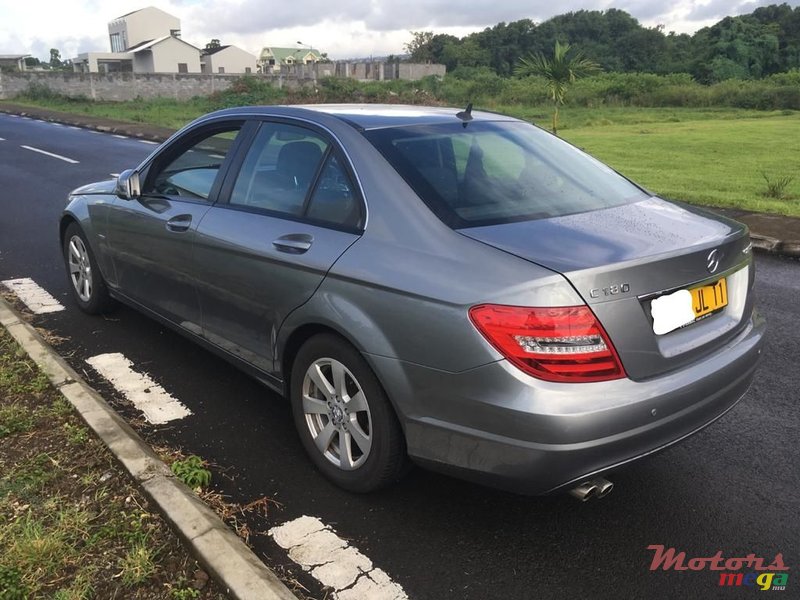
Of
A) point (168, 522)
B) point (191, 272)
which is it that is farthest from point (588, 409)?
point (191, 272)

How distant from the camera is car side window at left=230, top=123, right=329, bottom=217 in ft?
11.0

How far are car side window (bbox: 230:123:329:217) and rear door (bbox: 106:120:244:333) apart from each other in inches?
8.6

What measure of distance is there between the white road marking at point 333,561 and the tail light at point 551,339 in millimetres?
949

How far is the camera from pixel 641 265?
2.51 metres

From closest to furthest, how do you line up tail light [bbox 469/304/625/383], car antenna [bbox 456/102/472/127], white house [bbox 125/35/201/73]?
tail light [bbox 469/304/625/383] < car antenna [bbox 456/102/472/127] < white house [bbox 125/35/201/73]

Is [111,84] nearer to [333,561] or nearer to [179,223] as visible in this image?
[179,223]

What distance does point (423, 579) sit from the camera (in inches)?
102

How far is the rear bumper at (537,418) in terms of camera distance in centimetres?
238

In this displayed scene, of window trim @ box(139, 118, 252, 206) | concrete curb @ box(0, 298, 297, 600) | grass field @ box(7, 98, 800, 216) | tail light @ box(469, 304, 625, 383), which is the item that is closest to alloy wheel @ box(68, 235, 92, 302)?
window trim @ box(139, 118, 252, 206)

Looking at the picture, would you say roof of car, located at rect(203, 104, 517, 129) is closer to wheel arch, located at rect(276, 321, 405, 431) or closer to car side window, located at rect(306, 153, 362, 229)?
car side window, located at rect(306, 153, 362, 229)

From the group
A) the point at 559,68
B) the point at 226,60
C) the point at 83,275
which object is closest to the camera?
the point at 83,275

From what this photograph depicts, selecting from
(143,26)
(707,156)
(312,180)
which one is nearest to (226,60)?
(143,26)

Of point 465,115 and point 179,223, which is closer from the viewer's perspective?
point 465,115

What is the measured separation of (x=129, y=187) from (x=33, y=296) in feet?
7.22
